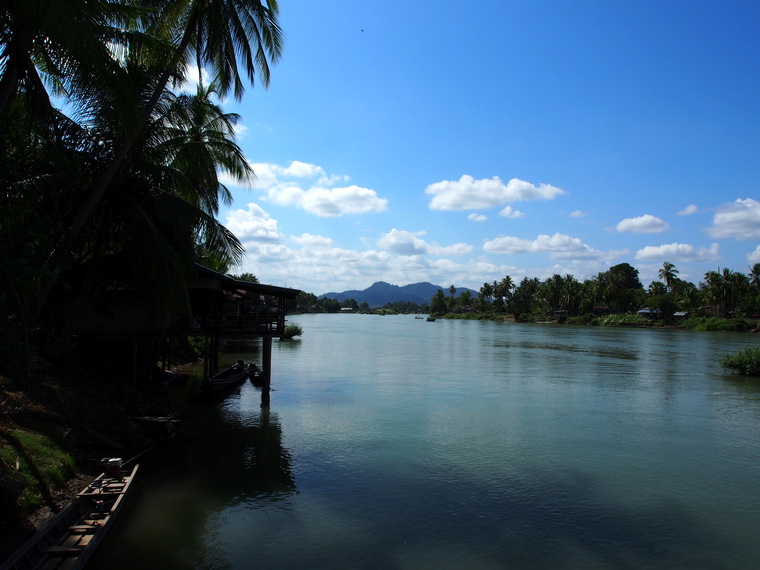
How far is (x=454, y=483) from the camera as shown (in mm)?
12422

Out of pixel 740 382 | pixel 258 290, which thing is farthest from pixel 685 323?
pixel 258 290

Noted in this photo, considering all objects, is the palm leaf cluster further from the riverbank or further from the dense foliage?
the dense foliage

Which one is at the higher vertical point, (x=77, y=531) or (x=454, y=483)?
(x=77, y=531)

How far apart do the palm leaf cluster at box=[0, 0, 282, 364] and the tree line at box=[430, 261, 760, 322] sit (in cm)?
8319

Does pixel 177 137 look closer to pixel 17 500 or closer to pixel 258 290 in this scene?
pixel 258 290

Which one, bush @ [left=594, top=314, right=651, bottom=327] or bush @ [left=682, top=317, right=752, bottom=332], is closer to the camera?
bush @ [left=682, top=317, right=752, bottom=332]

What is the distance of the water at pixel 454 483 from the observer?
903 cm

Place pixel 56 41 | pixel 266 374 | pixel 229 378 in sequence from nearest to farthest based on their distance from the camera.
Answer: pixel 56 41
pixel 266 374
pixel 229 378

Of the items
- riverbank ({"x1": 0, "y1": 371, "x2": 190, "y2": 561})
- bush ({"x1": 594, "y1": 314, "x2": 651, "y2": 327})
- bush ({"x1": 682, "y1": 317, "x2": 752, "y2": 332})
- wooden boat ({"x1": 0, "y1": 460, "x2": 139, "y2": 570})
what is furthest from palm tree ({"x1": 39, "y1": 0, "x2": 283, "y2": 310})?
bush ({"x1": 594, "y1": 314, "x2": 651, "y2": 327})

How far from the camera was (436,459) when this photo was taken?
1429 cm

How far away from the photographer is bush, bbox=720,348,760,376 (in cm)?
3083

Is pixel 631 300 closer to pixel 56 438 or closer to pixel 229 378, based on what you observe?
pixel 229 378

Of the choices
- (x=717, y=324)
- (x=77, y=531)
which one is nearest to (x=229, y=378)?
(x=77, y=531)

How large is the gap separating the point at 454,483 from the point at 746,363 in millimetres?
27852
